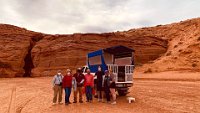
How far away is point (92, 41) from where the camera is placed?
46.5 metres

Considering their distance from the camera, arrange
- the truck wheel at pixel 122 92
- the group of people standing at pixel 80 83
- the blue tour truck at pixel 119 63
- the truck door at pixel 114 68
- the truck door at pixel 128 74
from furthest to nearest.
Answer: the truck wheel at pixel 122 92 < the truck door at pixel 128 74 < the blue tour truck at pixel 119 63 < the truck door at pixel 114 68 < the group of people standing at pixel 80 83

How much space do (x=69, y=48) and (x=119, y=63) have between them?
27.3 metres

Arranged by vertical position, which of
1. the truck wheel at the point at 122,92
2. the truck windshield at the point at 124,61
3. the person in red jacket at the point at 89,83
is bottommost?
the truck wheel at the point at 122,92

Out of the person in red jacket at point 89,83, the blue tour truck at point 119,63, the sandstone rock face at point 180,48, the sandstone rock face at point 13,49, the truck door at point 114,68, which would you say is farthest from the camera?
the sandstone rock face at point 13,49

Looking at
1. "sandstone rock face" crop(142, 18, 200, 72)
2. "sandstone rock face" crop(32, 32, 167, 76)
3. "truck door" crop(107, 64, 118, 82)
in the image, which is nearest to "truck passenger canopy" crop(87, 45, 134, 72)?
"truck door" crop(107, 64, 118, 82)

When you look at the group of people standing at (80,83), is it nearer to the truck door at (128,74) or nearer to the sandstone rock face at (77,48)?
the truck door at (128,74)

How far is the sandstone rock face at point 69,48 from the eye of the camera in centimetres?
4475

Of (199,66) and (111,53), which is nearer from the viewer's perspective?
(111,53)

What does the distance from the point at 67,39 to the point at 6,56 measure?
9597 mm

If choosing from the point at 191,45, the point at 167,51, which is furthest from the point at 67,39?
the point at 191,45

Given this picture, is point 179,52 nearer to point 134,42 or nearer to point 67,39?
point 134,42

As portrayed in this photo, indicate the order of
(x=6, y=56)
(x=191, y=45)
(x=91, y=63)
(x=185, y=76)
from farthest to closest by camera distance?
1. (x=6, y=56)
2. (x=191, y=45)
3. (x=185, y=76)
4. (x=91, y=63)

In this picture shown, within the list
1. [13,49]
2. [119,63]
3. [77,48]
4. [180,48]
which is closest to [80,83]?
[119,63]

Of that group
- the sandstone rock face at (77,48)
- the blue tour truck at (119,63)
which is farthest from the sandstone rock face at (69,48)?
the blue tour truck at (119,63)
